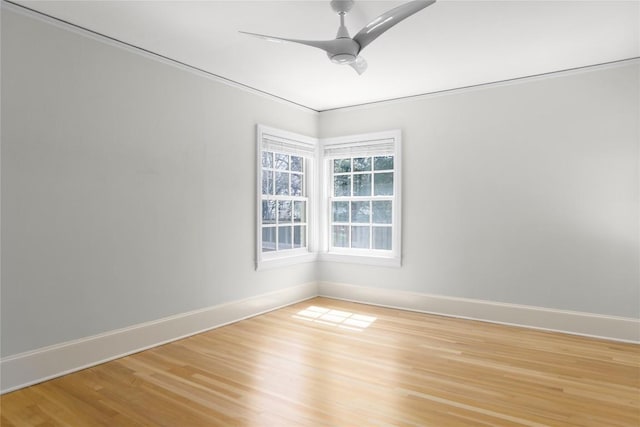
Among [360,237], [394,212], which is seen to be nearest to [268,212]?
[360,237]

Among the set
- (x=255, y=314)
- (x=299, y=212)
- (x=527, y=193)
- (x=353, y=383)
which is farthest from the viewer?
(x=299, y=212)

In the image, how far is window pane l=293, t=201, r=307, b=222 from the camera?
538cm

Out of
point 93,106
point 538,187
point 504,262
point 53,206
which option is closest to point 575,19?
point 538,187

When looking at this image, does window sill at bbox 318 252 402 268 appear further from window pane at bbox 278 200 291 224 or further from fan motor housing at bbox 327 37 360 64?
fan motor housing at bbox 327 37 360 64

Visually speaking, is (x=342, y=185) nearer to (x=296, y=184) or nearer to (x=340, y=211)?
(x=340, y=211)

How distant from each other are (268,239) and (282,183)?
31.1 inches

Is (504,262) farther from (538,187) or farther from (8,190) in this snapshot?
(8,190)

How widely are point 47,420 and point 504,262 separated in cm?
422

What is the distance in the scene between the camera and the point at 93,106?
10.3ft

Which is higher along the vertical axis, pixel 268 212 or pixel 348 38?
pixel 348 38

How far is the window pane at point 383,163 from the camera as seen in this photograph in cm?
514

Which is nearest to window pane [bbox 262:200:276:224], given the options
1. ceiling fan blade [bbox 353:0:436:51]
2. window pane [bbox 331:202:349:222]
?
window pane [bbox 331:202:349:222]

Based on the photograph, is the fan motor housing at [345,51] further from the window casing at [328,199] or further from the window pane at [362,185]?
the window pane at [362,185]

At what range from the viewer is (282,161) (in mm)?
5172
